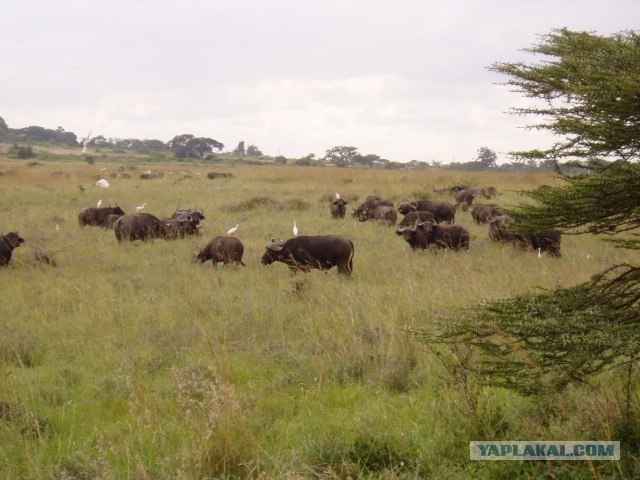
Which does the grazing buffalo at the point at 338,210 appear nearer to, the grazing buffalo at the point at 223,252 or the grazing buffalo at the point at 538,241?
the grazing buffalo at the point at 538,241

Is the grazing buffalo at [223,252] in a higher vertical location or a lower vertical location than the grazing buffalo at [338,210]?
lower

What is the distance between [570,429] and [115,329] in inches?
207

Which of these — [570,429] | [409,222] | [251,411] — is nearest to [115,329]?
[251,411]

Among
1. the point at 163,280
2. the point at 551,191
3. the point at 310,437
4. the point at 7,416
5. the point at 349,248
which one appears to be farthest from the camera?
the point at 349,248

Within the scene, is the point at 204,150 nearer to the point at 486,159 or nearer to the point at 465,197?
the point at 486,159

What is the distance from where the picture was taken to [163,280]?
10.4 meters

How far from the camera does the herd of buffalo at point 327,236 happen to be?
1141 cm

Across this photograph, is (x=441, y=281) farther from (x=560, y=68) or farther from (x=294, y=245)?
(x=560, y=68)

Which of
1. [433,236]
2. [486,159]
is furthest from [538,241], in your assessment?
[486,159]

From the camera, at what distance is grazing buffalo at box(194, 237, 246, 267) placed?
12.1 metres

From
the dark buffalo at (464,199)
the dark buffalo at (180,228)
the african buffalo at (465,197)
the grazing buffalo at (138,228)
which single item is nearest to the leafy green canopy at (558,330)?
the dark buffalo at (180,228)

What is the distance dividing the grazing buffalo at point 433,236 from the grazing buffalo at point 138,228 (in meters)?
6.04

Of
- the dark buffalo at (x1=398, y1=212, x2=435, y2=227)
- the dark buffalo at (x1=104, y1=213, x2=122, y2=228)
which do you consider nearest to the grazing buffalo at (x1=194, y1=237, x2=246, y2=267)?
the dark buffalo at (x1=398, y1=212, x2=435, y2=227)

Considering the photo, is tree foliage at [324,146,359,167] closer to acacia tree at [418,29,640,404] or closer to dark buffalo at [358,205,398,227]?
dark buffalo at [358,205,398,227]
